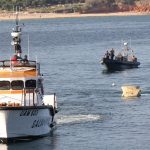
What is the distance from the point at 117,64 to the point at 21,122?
47159 millimetres

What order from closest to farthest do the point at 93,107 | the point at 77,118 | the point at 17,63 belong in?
the point at 17,63 → the point at 77,118 → the point at 93,107

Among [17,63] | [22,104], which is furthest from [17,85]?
[17,63]

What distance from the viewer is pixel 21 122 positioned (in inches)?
2010

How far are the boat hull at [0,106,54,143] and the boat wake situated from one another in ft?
21.4

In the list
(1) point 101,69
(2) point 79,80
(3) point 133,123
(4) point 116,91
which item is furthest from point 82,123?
(1) point 101,69

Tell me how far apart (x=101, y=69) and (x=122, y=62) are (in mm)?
2120

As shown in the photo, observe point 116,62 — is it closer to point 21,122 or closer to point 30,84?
point 30,84

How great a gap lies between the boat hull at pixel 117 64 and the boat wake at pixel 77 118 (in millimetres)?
35543

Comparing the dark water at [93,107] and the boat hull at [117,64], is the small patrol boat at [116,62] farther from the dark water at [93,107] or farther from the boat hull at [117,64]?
the dark water at [93,107]

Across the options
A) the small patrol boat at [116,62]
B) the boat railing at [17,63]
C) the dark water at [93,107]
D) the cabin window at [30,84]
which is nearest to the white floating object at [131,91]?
the dark water at [93,107]

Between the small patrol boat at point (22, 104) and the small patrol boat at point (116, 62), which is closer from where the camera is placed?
the small patrol boat at point (22, 104)

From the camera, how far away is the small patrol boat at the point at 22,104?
5078 cm

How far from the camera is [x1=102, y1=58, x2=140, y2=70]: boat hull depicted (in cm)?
9738

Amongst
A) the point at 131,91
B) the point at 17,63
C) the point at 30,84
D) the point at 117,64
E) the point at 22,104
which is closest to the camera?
the point at 22,104
